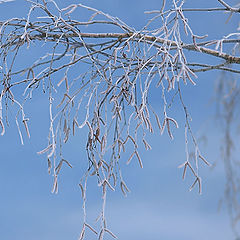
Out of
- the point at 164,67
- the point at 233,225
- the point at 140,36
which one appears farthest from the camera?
the point at 140,36

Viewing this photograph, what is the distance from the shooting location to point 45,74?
6.24 feet

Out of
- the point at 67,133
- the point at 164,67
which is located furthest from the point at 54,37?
the point at 164,67

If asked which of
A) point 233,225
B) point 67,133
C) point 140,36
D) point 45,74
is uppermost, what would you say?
point 140,36

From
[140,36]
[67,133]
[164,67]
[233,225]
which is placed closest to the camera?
[164,67]

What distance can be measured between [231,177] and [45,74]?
754 mm

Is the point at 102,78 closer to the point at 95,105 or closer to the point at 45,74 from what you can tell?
the point at 95,105

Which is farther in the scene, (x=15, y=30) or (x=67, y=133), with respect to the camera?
(x=15, y=30)

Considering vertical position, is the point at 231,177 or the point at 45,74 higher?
the point at 45,74

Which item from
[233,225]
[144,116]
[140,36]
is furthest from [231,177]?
[140,36]

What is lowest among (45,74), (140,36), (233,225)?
(233,225)

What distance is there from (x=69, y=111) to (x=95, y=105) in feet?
0.28

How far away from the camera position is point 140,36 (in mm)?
1876

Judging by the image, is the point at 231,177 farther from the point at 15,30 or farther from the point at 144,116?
the point at 15,30

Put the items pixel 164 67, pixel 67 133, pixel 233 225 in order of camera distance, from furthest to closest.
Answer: pixel 233 225
pixel 67 133
pixel 164 67
